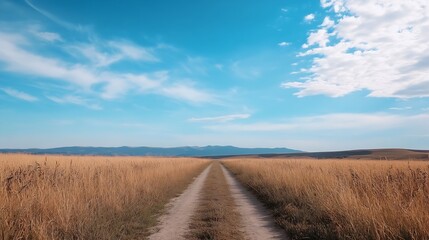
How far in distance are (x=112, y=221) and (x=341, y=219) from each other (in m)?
6.24

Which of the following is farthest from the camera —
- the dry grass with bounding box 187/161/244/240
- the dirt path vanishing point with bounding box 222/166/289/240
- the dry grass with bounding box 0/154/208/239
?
the dirt path vanishing point with bounding box 222/166/289/240

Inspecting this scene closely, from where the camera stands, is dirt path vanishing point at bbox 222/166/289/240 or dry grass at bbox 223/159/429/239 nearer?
dry grass at bbox 223/159/429/239

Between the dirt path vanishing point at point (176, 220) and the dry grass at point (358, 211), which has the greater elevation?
the dry grass at point (358, 211)

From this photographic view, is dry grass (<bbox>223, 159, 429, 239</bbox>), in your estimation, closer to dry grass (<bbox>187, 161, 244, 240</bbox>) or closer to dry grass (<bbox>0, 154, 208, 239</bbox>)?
dry grass (<bbox>187, 161, 244, 240</bbox>)

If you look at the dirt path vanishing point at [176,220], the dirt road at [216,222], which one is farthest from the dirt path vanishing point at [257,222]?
the dirt path vanishing point at [176,220]

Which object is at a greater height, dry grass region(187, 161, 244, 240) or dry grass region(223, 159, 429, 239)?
dry grass region(223, 159, 429, 239)

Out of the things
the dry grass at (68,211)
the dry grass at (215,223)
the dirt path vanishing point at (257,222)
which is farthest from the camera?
the dirt path vanishing point at (257,222)

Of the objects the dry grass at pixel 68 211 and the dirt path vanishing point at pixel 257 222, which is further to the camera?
the dirt path vanishing point at pixel 257 222

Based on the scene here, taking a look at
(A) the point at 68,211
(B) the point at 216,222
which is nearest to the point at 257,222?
(B) the point at 216,222

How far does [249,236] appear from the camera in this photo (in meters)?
8.89

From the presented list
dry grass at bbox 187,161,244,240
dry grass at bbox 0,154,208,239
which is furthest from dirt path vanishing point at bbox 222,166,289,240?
Result: dry grass at bbox 0,154,208,239


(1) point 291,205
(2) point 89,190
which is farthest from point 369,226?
(2) point 89,190

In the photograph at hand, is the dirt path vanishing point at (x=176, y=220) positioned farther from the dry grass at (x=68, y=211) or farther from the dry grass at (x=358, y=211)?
the dry grass at (x=358, y=211)

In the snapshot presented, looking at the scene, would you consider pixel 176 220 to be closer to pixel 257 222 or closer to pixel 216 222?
pixel 216 222
